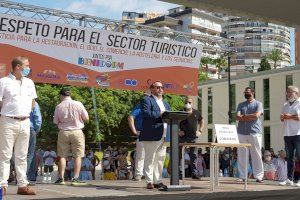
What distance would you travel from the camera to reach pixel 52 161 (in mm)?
21047

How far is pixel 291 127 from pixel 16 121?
16.5 ft

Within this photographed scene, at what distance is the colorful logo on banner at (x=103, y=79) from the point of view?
12.4m

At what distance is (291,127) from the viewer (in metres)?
9.09

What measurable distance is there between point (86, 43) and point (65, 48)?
0.53 meters

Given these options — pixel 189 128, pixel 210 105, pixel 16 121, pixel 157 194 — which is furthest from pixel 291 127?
pixel 210 105

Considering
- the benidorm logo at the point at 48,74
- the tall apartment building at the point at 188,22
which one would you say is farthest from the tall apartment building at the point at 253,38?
the benidorm logo at the point at 48,74

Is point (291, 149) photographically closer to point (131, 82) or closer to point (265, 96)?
point (131, 82)

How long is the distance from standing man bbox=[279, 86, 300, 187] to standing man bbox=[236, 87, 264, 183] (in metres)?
0.55

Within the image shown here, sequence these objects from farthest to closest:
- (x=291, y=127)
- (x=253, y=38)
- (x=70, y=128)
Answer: (x=253, y=38) < (x=291, y=127) < (x=70, y=128)

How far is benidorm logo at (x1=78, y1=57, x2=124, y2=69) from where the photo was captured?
39.4 feet

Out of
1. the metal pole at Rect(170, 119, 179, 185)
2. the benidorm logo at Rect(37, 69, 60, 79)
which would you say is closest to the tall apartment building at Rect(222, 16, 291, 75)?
the benidorm logo at Rect(37, 69, 60, 79)

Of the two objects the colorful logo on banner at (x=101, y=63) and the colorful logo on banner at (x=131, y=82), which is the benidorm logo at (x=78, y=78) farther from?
the colorful logo on banner at (x=131, y=82)

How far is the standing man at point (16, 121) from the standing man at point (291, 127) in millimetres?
4766

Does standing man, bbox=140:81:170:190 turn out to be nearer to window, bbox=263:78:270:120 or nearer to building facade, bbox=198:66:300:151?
building facade, bbox=198:66:300:151
